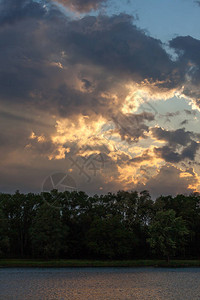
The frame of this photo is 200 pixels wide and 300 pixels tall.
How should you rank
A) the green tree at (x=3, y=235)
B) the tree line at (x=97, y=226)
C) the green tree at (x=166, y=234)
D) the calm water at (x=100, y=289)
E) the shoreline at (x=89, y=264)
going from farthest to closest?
the tree line at (x=97, y=226), the green tree at (x=166, y=234), the green tree at (x=3, y=235), the shoreline at (x=89, y=264), the calm water at (x=100, y=289)

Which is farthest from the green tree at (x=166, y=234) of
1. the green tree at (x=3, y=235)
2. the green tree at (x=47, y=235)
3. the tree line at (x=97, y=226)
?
the green tree at (x=3, y=235)

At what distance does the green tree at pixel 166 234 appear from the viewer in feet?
341

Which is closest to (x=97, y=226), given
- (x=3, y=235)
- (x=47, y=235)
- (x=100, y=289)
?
(x=47, y=235)

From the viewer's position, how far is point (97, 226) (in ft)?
378

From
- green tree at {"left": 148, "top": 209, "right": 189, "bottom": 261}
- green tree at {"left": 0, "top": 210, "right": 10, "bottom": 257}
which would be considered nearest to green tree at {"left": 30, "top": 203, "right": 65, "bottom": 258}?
green tree at {"left": 0, "top": 210, "right": 10, "bottom": 257}

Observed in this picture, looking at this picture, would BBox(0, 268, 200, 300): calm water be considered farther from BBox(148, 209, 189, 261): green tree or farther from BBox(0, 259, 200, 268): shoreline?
BBox(148, 209, 189, 261): green tree

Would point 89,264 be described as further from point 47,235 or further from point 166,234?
point 166,234

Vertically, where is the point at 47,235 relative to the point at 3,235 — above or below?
below

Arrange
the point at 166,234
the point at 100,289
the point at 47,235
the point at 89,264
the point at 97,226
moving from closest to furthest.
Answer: the point at 100,289 → the point at 89,264 → the point at 166,234 → the point at 47,235 → the point at 97,226

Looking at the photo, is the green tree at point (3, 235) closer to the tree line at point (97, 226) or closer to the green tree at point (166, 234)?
the tree line at point (97, 226)

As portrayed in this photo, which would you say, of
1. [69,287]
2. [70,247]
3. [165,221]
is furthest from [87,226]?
[69,287]

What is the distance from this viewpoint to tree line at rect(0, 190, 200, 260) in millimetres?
108625

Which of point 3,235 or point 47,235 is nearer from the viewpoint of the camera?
point 3,235

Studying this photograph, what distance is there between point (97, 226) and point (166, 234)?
2162 centimetres
